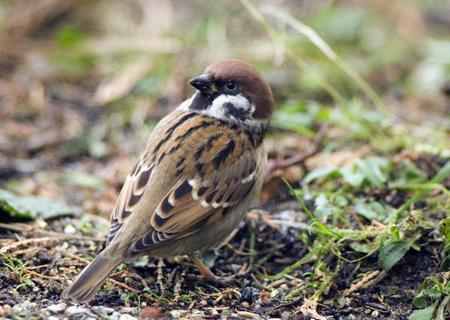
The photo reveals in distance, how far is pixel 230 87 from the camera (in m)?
4.31

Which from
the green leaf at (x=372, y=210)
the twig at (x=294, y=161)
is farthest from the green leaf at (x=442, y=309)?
the twig at (x=294, y=161)

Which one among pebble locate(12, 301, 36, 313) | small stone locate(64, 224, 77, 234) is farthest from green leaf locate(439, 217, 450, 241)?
small stone locate(64, 224, 77, 234)

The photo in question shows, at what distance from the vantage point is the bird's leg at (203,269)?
3924mm

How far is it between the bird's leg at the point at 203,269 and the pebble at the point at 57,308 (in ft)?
2.78

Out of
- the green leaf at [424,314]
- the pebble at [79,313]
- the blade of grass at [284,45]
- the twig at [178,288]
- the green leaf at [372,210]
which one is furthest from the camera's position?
the blade of grass at [284,45]

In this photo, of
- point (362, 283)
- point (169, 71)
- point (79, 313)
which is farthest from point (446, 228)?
point (169, 71)

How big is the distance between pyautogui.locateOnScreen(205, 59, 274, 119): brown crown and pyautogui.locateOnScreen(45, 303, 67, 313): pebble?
1.56 m

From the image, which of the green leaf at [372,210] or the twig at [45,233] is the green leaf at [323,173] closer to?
the green leaf at [372,210]

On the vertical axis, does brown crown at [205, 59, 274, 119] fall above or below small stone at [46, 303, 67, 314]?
above

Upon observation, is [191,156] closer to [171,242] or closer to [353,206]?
[171,242]

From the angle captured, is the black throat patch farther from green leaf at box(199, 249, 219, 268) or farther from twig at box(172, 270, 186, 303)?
twig at box(172, 270, 186, 303)

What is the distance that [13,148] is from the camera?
5.98m

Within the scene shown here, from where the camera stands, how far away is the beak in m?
4.21

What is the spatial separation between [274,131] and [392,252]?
2.38m
